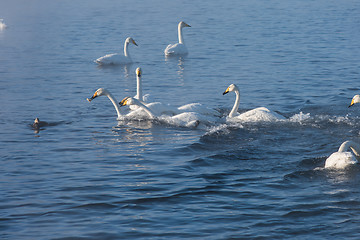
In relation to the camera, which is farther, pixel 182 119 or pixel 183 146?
Answer: pixel 182 119

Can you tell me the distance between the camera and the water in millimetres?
9773

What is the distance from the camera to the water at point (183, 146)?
9.77 meters

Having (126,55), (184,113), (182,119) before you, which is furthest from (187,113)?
(126,55)

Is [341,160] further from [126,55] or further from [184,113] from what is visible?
[126,55]

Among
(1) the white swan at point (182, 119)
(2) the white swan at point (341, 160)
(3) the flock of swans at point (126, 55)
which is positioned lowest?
(2) the white swan at point (341, 160)

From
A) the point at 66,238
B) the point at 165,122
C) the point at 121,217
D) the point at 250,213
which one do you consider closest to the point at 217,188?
the point at 250,213

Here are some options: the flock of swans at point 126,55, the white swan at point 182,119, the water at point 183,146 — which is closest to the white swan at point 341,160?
the water at point 183,146

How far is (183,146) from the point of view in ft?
45.3

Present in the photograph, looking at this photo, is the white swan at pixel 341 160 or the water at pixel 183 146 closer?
the water at pixel 183 146

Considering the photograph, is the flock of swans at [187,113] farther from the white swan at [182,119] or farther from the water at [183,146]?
the water at [183,146]

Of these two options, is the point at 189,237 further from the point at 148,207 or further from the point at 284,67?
the point at 284,67

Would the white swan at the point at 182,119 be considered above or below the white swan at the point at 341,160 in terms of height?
above

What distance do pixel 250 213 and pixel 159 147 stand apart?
14.3ft

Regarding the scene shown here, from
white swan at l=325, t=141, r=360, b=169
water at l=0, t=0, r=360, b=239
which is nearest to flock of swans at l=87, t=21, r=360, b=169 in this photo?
water at l=0, t=0, r=360, b=239
